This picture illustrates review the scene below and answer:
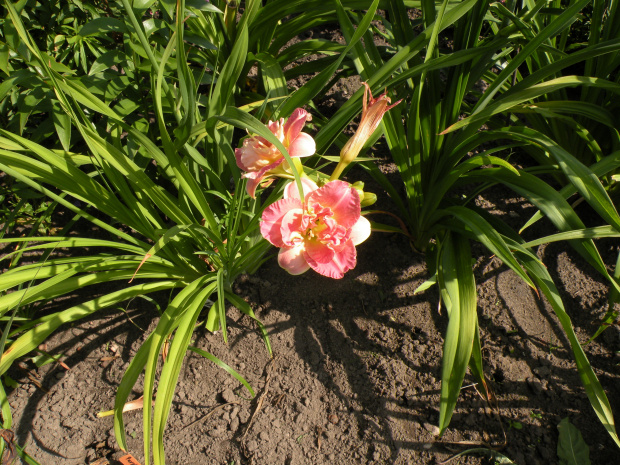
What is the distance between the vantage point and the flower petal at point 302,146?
98cm

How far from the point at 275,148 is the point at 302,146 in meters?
Result: 0.06

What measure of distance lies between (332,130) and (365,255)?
1.76 ft

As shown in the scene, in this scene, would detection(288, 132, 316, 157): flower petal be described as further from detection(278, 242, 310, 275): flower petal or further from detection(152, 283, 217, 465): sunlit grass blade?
detection(152, 283, 217, 465): sunlit grass blade

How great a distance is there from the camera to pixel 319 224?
93cm

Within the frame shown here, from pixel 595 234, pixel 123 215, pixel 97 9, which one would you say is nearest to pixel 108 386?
pixel 123 215

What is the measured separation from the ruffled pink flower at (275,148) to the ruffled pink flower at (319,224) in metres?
0.08

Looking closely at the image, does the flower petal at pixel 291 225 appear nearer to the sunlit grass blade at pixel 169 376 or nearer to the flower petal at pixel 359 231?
the flower petal at pixel 359 231

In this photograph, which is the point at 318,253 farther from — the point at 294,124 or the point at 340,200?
the point at 294,124

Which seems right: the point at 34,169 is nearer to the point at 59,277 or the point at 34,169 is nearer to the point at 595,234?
the point at 59,277

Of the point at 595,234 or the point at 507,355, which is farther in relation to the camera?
the point at 507,355

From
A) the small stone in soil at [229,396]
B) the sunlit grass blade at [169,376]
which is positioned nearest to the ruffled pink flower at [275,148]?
the sunlit grass blade at [169,376]

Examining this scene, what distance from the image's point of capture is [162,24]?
116 centimetres

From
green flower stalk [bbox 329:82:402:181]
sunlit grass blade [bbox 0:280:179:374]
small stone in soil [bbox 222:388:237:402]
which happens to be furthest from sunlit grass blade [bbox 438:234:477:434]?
sunlit grass blade [bbox 0:280:179:374]

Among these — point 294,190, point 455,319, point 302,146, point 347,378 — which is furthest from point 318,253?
point 347,378
